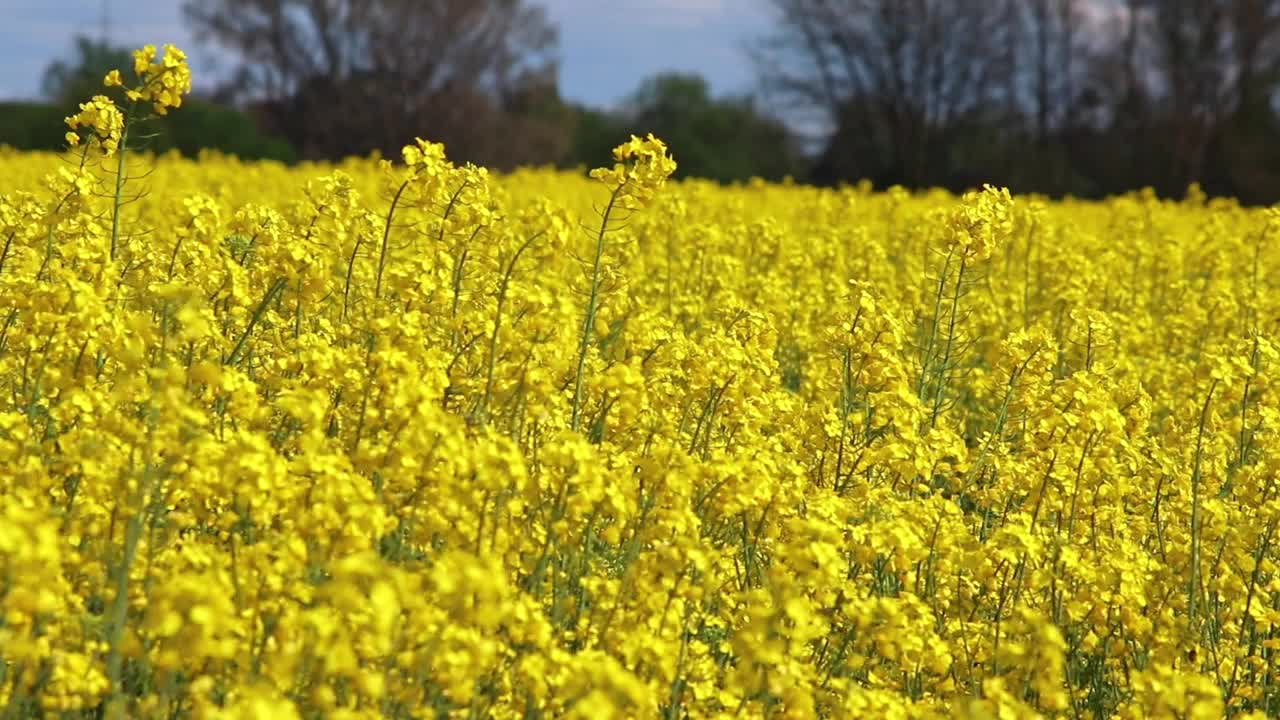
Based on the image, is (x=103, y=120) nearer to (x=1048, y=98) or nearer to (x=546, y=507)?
(x=546, y=507)

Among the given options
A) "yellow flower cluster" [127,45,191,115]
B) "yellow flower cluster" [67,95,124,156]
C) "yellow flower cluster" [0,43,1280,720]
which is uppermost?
"yellow flower cluster" [127,45,191,115]

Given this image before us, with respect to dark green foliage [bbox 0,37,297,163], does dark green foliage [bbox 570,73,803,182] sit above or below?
above

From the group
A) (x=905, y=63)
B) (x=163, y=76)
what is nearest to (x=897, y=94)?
(x=905, y=63)

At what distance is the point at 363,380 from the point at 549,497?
0.69 metres

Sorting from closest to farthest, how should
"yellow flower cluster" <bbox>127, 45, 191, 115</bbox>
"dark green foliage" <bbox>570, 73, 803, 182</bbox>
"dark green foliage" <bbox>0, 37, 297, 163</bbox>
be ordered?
1. "yellow flower cluster" <bbox>127, 45, 191, 115</bbox>
2. "dark green foliage" <bbox>0, 37, 297, 163</bbox>
3. "dark green foliage" <bbox>570, 73, 803, 182</bbox>

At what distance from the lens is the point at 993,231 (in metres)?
6.74

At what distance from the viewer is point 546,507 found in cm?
488

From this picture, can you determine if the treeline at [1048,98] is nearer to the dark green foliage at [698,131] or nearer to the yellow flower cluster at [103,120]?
the dark green foliage at [698,131]

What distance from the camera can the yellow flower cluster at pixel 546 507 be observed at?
3.54 meters

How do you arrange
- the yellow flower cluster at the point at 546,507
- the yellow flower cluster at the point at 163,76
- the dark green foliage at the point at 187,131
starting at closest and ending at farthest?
1. the yellow flower cluster at the point at 546,507
2. the yellow flower cluster at the point at 163,76
3. the dark green foliage at the point at 187,131

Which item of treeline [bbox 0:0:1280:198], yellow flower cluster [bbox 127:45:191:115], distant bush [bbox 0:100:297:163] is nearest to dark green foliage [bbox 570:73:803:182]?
treeline [bbox 0:0:1280:198]

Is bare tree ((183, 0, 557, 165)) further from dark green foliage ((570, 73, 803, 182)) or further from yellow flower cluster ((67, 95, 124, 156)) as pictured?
yellow flower cluster ((67, 95, 124, 156))

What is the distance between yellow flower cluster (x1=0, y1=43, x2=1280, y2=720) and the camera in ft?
11.6

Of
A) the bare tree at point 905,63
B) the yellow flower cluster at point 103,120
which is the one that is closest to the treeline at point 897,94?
the bare tree at point 905,63
